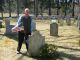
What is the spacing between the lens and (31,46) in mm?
9977

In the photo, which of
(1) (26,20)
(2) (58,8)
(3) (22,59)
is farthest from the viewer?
Answer: (2) (58,8)

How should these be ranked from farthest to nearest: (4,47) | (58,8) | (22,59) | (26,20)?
(58,8) → (4,47) → (26,20) → (22,59)

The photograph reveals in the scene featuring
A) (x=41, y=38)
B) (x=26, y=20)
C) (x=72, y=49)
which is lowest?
(x=72, y=49)

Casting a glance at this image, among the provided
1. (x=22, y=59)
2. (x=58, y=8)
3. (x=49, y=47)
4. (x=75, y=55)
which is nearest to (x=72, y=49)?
(x=75, y=55)

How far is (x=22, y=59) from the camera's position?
9734mm

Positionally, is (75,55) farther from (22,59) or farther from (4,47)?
(4,47)

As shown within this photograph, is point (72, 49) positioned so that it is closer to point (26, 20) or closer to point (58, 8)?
point (26, 20)

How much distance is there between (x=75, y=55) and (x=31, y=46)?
1849 millimetres

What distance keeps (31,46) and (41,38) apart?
0.49m

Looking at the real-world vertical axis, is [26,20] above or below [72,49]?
above

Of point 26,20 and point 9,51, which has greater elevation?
point 26,20

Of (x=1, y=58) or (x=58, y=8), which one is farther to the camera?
(x=58, y=8)

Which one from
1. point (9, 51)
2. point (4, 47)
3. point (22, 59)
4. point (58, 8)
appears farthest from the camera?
point (58, 8)

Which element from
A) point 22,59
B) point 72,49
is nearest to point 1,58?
point 22,59
